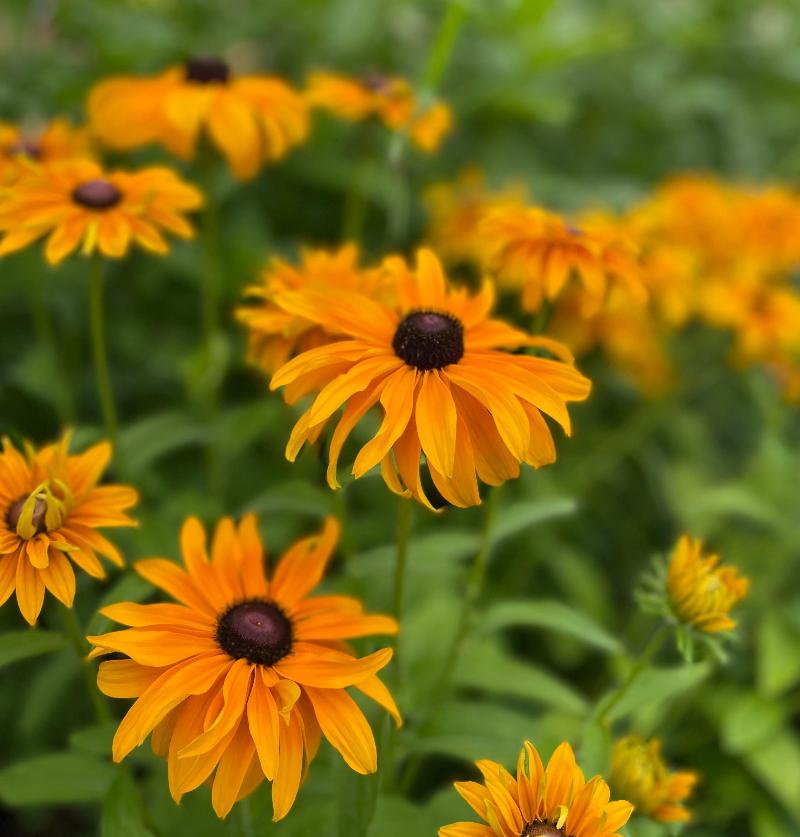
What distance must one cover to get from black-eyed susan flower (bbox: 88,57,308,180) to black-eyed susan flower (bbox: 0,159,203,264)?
15cm

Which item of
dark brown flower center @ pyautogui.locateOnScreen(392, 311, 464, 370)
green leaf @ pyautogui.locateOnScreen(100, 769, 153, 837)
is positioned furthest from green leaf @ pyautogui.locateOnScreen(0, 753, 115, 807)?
dark brown flower center @ pyautogui.locateOnScreen(392, 311, 464, 370)

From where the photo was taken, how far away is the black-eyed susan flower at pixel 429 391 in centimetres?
63

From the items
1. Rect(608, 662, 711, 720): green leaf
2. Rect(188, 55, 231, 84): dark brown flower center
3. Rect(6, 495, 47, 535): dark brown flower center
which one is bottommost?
Rect(608, 662, 711, 720): green leaf

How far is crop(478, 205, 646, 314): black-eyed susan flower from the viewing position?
0.84 metres

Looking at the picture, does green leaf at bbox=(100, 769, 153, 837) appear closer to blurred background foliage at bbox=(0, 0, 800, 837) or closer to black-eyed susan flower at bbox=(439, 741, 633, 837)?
blurred background foliage at bbox=(0, 0, 800, 837)

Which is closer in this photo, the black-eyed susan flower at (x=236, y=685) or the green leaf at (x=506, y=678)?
the black-eyed susan flower at (x=236, y=685)

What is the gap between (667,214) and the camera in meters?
1.49

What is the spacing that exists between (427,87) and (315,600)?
67cm

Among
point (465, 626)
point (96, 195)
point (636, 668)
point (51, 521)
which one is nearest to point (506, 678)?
point (465, 626)

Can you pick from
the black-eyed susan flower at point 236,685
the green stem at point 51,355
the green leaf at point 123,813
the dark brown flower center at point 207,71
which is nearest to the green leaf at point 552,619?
the black-eyed susan flower at point 236,685

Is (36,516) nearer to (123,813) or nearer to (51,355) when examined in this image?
(123,813)

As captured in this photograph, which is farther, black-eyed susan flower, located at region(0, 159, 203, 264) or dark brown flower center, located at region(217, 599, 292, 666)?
black-eyed susan flower, located at region(0, 159, 203, 264)

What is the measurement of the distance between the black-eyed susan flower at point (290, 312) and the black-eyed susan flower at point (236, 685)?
221mm

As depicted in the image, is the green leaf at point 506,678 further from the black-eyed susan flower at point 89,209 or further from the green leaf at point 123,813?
the black-eyed susan flower at point 89,209
